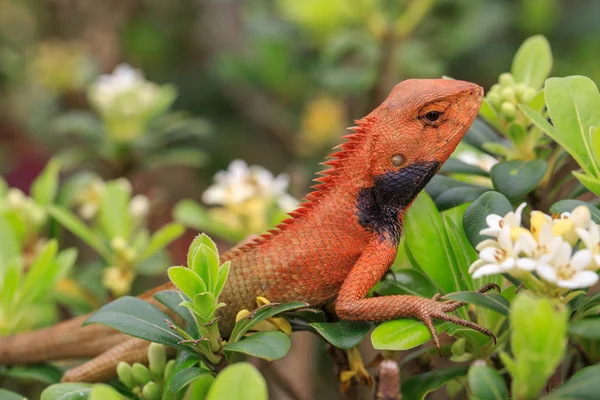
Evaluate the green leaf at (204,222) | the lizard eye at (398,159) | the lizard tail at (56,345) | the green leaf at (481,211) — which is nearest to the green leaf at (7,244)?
the lizard tail at (56,345)

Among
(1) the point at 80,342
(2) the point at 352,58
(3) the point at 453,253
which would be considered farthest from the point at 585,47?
(1) the point at 80,342

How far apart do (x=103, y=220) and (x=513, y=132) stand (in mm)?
1986

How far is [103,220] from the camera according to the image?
3.29 m

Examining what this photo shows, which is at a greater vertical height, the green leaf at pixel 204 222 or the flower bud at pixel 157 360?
the green leaf at pixel 204 222

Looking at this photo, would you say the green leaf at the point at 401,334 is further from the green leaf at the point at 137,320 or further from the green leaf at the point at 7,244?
the green leaf at the point at 7,244

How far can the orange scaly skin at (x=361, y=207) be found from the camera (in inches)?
93.9

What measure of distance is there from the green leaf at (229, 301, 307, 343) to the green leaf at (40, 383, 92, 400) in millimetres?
499

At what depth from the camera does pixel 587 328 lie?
1.63 m

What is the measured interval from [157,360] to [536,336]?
1236 mm

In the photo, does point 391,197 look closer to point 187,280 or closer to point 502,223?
point 502,223

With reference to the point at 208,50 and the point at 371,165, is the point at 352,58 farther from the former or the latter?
the point at 371,165

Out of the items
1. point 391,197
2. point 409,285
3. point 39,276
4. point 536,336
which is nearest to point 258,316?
point 409,285

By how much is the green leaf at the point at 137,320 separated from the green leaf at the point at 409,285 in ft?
2.49

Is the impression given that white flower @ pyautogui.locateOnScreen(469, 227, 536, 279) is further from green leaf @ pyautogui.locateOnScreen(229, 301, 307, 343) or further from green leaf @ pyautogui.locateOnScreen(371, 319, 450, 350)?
green leaf @ pyautogui.locateOnScreen(229, 301, 307, 343)
